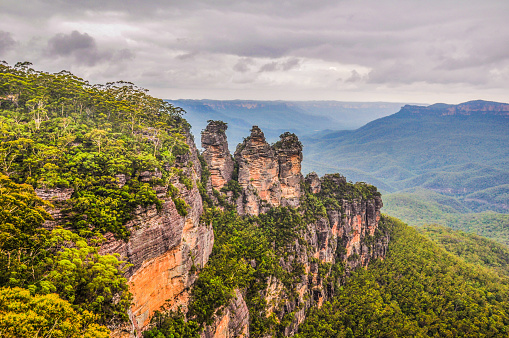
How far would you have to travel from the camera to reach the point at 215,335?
108 feet

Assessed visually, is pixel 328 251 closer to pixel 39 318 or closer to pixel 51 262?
pixel 51 262

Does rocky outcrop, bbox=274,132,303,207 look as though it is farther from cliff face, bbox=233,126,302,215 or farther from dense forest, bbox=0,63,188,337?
dense forest, bbox=0,63,188,337

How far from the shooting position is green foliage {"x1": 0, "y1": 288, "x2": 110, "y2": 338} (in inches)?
491

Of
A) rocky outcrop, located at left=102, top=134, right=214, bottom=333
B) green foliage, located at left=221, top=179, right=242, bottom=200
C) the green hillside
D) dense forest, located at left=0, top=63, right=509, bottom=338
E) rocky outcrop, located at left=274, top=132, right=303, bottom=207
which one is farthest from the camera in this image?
rocky outcrop, located at left=274, top=132, right=303, bottom=207

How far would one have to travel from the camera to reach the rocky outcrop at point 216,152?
55.5 meters

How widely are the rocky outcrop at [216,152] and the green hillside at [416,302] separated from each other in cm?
3274

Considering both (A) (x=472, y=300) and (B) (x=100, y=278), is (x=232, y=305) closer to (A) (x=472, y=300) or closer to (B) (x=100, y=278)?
(B) (x=100, y=278)

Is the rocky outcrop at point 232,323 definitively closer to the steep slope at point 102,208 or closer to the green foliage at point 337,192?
the steep slope at point 102,208

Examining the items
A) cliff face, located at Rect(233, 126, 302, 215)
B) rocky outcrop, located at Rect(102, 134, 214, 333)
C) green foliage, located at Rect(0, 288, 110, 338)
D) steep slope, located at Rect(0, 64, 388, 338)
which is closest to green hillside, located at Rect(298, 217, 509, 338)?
steep slope, located at Rect(0, 64, 388, 338)

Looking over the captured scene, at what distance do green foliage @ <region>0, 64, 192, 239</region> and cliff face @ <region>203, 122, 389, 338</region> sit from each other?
17.5 metres

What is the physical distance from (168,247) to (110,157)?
480 inches

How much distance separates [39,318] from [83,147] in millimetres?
A: 24407

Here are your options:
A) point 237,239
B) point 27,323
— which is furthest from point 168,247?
point 237,239

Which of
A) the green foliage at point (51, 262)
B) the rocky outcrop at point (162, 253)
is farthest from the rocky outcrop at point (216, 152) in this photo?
the green foliage at point (51, 262)
